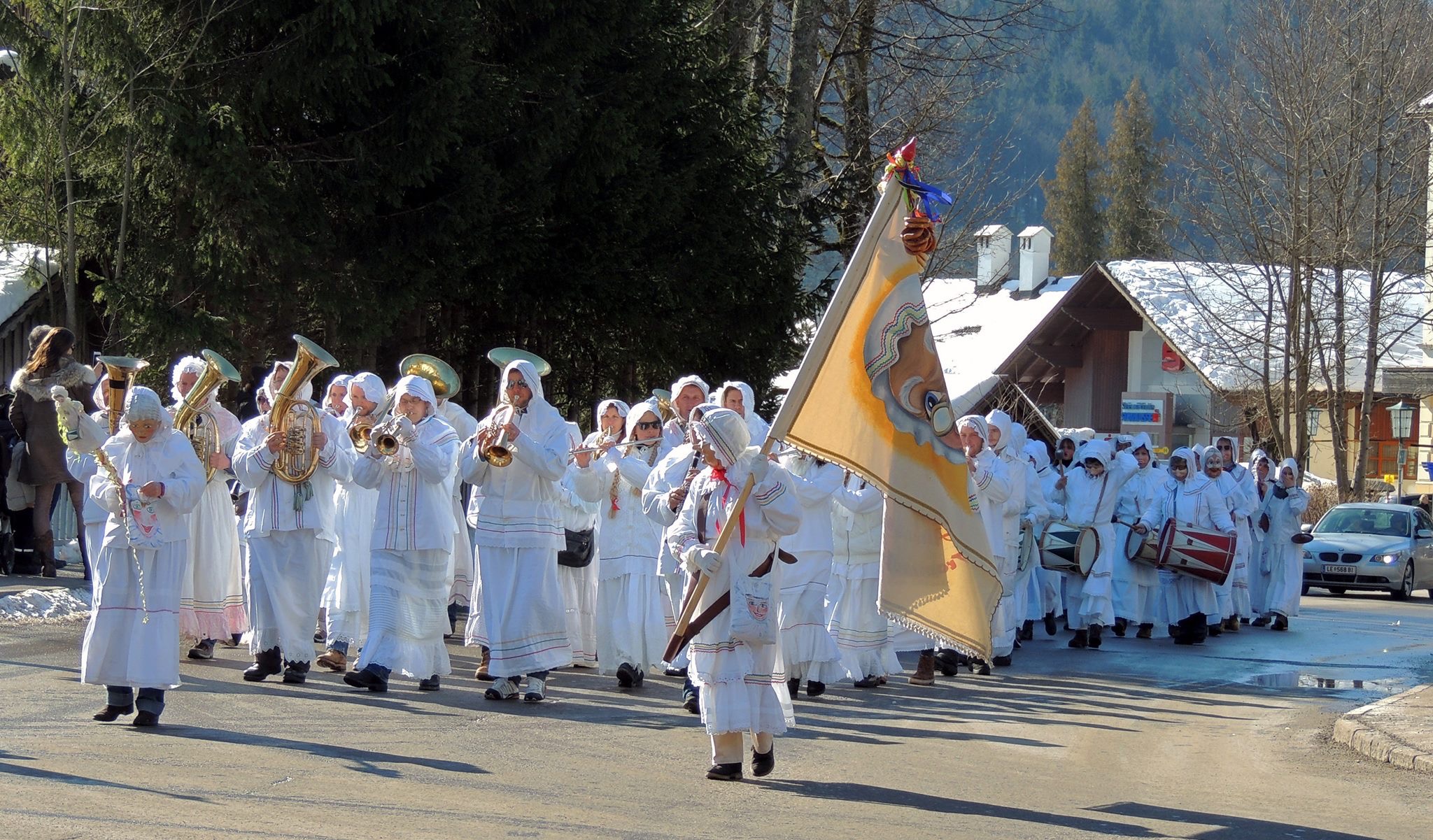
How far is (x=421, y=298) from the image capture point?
20.3m

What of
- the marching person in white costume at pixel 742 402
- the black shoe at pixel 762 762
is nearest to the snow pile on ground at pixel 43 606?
the marching person in white costume at pixel 742 402

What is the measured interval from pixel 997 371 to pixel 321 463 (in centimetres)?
4004

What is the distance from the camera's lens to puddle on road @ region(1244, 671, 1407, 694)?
14.6m

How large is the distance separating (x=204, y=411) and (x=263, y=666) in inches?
80.9

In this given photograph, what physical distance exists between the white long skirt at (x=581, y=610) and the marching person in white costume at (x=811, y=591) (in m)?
1.99

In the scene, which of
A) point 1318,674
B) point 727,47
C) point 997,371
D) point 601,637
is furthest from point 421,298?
point 997,371

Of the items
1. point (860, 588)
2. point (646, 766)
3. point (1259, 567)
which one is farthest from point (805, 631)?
point (1259, 567)

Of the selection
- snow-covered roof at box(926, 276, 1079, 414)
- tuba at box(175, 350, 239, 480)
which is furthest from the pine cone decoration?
snow-covered roof at box(926, 276, 1079, 414)

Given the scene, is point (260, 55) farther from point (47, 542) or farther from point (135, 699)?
point (135, 699)

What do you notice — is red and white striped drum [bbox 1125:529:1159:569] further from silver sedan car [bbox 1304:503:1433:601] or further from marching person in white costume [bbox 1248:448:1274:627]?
silver sedan car [bbox 1304:503:1433:601]

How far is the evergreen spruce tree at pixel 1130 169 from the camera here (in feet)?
291

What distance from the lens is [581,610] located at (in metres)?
13.7

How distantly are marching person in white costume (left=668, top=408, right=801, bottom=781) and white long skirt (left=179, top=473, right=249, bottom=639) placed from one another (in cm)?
489

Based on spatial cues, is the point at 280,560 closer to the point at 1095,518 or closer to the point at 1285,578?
the point at 1095,518
